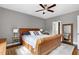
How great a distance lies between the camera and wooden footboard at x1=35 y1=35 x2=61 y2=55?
132cm

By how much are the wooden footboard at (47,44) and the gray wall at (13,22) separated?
283mm

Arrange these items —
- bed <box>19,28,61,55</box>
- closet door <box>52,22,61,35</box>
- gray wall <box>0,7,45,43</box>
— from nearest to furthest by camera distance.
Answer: gray wall <box>0,7,45,43</box> < bed <box>19,28,61,55</box> < closet door <box>52,22,61,35</box>

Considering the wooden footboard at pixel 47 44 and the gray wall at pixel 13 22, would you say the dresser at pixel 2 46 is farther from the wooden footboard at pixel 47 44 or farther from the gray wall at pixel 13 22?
the wooden footboard at pixel 47 44

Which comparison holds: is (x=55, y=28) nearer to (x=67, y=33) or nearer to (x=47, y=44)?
(x=67, y=33)

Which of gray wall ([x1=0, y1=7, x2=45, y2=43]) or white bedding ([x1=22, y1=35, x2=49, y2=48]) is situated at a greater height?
gray wall ([x1=0, y1=7, x2=45, y2=43])

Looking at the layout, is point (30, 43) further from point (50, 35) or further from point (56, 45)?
point (56, 45)

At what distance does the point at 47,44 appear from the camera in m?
1.57

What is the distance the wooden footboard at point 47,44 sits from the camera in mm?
1320

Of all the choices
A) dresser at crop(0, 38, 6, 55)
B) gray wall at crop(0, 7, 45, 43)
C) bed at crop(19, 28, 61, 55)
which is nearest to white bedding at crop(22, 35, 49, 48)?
bed at crop(19, 28, 61, 55)

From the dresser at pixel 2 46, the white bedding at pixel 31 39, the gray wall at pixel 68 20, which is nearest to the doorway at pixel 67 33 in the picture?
the gray wall at pixel 68 20

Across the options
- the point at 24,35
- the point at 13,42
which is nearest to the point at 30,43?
the point at 24,35

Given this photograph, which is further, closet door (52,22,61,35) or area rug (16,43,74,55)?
closet door (52,22,61,35)

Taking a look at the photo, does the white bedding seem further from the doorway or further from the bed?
the doorway

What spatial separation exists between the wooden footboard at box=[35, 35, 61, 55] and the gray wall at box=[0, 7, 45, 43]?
0.93ft
